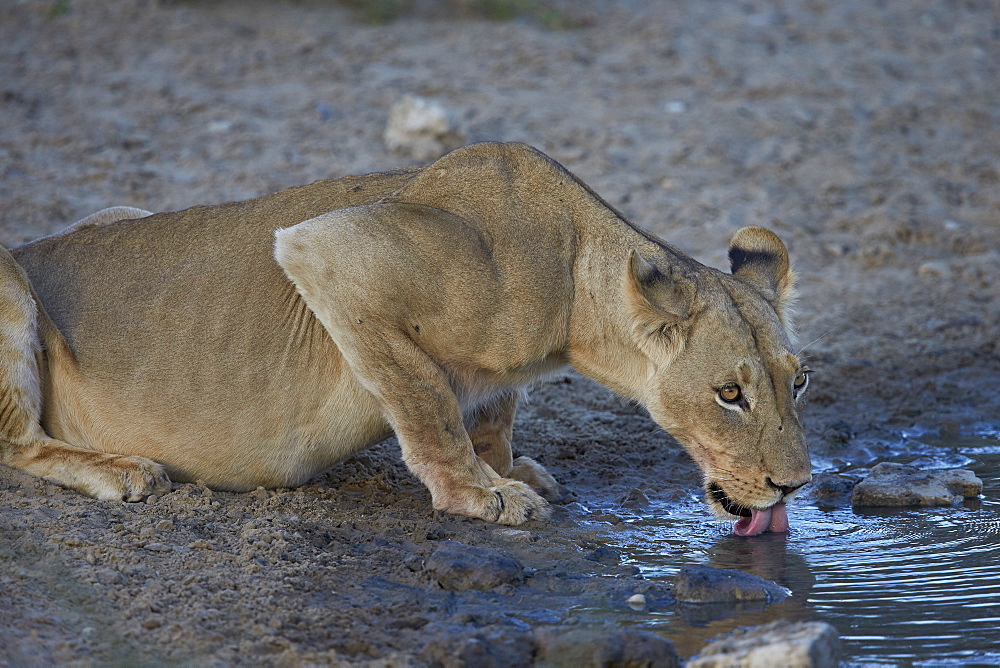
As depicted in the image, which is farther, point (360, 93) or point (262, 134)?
point (360, 93)

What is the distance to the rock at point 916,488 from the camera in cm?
632

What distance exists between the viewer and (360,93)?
11578mm

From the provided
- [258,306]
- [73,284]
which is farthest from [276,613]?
[73,284]

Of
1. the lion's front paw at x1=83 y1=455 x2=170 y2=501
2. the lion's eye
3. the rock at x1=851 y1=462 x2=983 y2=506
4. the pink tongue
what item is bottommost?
the rock at x1=851 y1=462 x2=983 y2=506

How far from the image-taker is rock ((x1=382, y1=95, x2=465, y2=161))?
1038 centimetres

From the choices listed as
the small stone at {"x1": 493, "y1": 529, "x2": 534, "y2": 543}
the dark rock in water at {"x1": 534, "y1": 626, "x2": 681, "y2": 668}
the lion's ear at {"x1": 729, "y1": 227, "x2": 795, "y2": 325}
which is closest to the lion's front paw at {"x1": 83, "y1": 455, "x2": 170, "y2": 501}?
the small stone at {"x1": 493, "y1": 529, "x2": 534, "y2": 543}

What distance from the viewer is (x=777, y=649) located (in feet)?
13.1

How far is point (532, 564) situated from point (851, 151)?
7122 mm

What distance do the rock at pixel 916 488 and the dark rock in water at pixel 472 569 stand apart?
7.26 feet

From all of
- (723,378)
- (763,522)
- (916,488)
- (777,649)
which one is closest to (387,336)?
(723,378)

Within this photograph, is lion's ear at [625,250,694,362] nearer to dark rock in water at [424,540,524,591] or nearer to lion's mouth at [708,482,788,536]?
lion's mouth at [708,482,788,536]

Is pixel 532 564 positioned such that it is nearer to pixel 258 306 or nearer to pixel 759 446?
pixel 759 446

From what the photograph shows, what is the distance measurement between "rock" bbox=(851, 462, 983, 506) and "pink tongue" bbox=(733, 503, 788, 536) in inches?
29.9

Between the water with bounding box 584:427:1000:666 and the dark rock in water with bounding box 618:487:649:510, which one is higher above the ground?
the water with bounding box 584:427:1000:666
